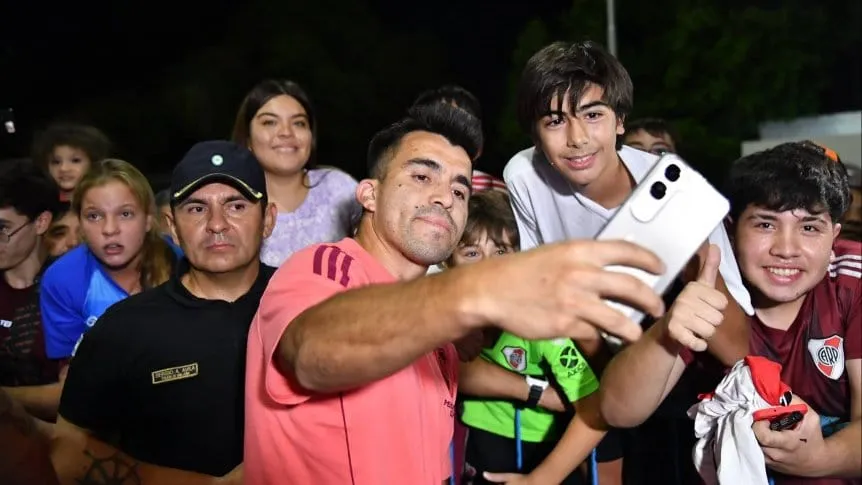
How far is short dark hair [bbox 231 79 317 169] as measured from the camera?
2588mm

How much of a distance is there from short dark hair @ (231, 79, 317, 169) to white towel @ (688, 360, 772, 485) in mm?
1602

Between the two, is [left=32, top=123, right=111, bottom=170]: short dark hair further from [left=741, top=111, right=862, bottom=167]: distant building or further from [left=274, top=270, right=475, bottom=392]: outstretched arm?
[left=741, top=111, right=862, bottom=167]: distant building

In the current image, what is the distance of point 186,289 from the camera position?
1.69 m

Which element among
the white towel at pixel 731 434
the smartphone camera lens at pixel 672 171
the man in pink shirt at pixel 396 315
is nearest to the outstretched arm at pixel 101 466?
the man in pink shirt at pixel 396 315

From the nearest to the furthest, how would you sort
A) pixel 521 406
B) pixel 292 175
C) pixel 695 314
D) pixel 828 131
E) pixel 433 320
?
pixel 433 320
pixel 695 314
pixel 521 406
pixel 292 175
pixel 828 131

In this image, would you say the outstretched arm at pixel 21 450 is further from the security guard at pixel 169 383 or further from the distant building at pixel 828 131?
the distant building at pixel 828 131

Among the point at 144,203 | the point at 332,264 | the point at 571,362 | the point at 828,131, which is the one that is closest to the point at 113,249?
the point at 144,203

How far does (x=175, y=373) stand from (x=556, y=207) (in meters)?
0.89

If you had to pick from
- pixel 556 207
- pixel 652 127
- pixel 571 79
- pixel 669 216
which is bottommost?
pixel 669 216

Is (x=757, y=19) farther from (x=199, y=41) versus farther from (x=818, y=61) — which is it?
(x=199, y=41)

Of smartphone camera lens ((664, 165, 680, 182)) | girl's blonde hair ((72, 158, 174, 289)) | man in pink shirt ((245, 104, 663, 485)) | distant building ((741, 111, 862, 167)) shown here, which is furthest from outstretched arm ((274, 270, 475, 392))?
distant building ((741, 111, 862, 167))

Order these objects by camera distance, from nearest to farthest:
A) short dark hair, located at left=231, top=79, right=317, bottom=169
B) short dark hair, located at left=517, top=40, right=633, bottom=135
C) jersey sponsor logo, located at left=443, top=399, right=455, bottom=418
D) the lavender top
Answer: jersey sponsor logo, located at left=443, top=399, right=455, bottom=418
short dark hair, located at left=517, top=40, right=633, bottom=135
the lavender top
short dark hair, located at left=231, top=79, right=317, bottom=169

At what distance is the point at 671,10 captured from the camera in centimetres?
575

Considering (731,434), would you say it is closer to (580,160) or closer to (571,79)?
(580,160)
